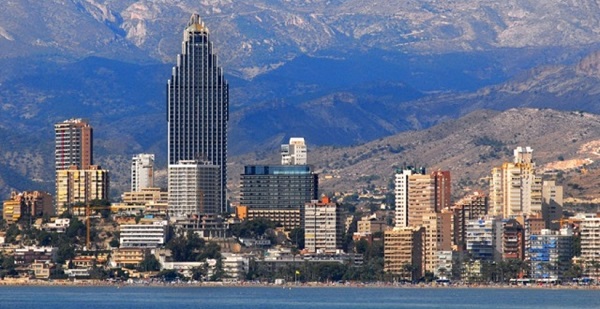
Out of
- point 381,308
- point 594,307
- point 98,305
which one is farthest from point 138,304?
point 594,307

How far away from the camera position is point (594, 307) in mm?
195125

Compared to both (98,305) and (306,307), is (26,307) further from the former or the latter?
(306,307)

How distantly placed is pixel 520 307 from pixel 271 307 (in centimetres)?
1813

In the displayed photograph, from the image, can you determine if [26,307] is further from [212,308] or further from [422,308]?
[422,308]

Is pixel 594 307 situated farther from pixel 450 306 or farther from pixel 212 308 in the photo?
pixel 212 308

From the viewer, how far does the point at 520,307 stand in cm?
19612

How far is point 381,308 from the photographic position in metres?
195

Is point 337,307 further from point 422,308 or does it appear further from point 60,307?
point 60,307

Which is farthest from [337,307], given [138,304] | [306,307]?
[138,304]

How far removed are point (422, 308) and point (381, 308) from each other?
3.33 metres

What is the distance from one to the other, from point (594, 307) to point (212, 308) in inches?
1088

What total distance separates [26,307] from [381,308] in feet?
84.2

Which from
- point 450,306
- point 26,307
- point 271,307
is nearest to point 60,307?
point 26,307

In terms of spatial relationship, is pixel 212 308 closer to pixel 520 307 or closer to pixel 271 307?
pixel 271 307
